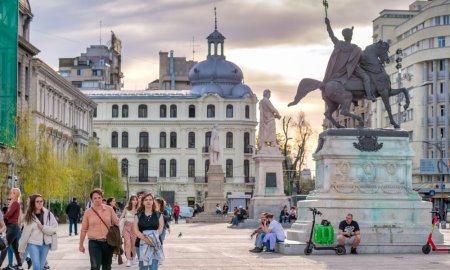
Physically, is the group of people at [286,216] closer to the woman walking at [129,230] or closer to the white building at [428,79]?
the woman walking at [129,230]

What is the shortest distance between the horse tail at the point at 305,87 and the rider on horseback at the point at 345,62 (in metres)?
0.57

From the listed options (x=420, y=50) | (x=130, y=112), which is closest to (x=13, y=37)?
(x=420, y=50)

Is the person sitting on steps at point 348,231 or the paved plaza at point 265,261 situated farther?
the person sitting on steps at point 348,231

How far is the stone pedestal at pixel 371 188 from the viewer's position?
1187 inches

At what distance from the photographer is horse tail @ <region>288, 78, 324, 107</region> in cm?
3281

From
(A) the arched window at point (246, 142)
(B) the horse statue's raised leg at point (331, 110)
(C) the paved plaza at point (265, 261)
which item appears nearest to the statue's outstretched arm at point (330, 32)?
(B) the horse statue's raised leg at point (331, 110)

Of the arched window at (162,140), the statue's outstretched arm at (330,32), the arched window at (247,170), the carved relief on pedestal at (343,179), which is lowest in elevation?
the carved relief on pedestal at (343,179)

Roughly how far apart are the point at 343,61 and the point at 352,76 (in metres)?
0.53

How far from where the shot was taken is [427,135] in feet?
327

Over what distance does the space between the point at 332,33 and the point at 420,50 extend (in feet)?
226

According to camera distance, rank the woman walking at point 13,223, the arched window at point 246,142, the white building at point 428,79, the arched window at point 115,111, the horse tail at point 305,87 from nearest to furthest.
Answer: the woman walking at point 13,223, the horse tail at point 305,87, the white building at point 428,79, the arched window at point 246,142, the arched window at point 115,111

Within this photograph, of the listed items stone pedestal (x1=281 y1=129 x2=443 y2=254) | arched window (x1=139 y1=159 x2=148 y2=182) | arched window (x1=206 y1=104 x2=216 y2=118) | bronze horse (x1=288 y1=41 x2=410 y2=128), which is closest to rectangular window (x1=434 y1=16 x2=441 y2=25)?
arched window (x1=206 y1=104 x2=216 y2=118)

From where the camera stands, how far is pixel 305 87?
32.9 metres

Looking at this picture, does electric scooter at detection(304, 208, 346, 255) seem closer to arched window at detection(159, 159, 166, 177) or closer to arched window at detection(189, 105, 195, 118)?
arched window at detection(189, 105, 195, 118)
